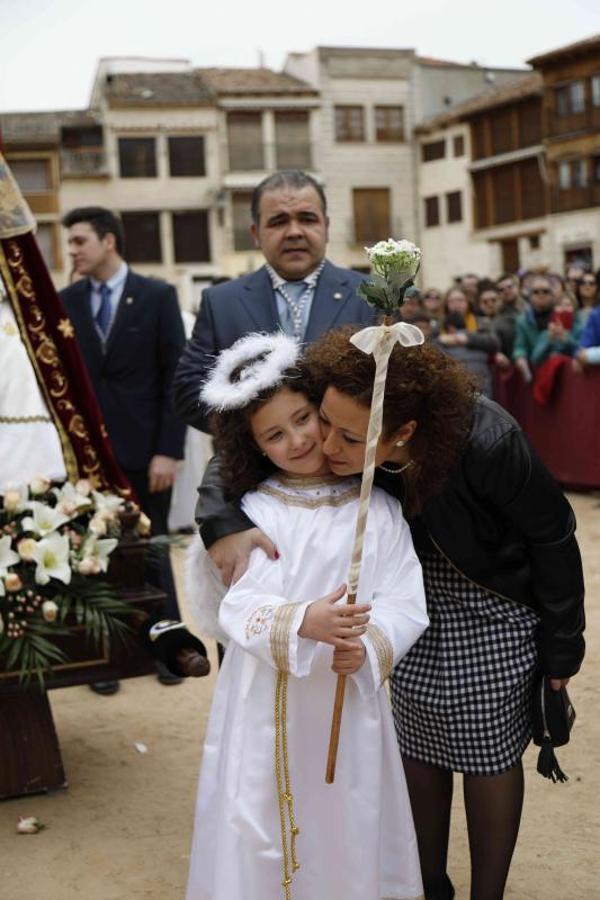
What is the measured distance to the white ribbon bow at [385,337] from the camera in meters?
2.50

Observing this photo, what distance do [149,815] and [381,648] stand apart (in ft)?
5.82

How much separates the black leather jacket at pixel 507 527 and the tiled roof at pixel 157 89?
38.0 m

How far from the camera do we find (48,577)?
395 cm

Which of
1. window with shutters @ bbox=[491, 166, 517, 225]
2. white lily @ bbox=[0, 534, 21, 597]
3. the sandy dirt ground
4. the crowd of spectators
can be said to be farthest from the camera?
window with shutters @ bbox=[491, 166, 517, 225]

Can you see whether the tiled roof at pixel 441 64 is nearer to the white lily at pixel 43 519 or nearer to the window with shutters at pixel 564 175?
the window with shutters at pixel 564 175

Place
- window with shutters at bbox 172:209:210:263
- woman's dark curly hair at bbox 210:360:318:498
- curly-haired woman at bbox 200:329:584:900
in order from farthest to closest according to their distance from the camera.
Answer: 1. window with shutters at bbox 172:209:210:263
2. woman's dark curly hair at bbox 210:360:318:498
3. curly-haired woman at bbox 200:329:584:900

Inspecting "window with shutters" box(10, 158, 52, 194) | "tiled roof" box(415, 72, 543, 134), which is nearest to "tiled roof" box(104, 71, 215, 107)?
"window with shutters" box(10, 158, 52, 194)

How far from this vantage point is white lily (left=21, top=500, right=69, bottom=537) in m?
4.02

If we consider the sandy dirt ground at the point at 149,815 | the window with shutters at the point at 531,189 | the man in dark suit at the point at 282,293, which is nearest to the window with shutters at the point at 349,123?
the window with shutters at the point at 531,189

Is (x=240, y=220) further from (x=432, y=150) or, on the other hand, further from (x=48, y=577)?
(x=48, y=577)

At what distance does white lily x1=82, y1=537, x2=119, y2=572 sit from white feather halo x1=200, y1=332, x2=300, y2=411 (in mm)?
1210

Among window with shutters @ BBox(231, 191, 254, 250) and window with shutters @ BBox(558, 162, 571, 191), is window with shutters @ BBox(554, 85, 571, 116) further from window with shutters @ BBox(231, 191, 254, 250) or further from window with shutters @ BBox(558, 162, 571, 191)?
window with shutters @ BBox(231, 191, 254, 250)

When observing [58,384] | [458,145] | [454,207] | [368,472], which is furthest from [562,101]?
[368,472]

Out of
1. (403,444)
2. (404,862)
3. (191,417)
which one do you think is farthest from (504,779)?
(191,417)
